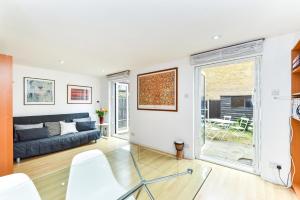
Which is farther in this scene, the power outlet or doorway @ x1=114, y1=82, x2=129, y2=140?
doorway @ x1=114, y1=82, x2=129, y2=140

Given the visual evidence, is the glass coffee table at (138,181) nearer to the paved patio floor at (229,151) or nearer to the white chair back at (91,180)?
the white chair back at (91,180)

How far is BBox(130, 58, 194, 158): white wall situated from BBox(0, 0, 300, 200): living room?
0.08 feet

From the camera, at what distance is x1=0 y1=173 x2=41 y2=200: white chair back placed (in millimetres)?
893

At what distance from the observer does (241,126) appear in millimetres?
3311

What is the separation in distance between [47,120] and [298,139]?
199 inches

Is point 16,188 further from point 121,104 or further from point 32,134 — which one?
point 121,104

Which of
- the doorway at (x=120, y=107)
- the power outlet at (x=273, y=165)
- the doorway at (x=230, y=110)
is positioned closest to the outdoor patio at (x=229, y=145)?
the doorway at (x=230, y=110)

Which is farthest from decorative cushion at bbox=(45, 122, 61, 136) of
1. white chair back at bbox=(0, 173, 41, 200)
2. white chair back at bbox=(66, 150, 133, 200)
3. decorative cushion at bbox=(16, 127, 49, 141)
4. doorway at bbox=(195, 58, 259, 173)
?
doorway at bbox=(195, 58, 259, 173)

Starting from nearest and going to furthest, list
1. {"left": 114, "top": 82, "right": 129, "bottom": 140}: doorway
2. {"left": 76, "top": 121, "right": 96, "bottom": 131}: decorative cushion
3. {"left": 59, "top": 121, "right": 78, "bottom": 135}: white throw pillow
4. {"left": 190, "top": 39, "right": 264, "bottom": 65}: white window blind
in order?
{"left": 190, "top": 39, "right": 264, "bottom": 65}: white window blind, {"left": 59, "top": 121, "right": 78, "bottom": 135}: white throw pillow, {"left": 76, "top": 121, "right": 96, "bottom": 131}: decorative cushion, {"left": 114, "top": 82, "right": 129, "bottom": 140}: doorway

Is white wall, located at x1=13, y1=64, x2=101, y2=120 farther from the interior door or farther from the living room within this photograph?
the interior door

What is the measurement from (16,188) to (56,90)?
391cm

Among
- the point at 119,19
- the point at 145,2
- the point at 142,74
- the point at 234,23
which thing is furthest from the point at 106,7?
the point at 142,74

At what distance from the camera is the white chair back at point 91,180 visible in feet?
4.46

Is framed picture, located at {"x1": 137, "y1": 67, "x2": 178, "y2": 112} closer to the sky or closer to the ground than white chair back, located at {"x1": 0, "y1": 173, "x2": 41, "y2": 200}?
closer to the sky
